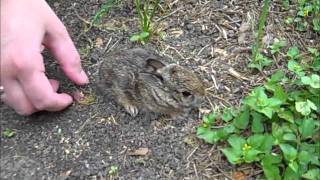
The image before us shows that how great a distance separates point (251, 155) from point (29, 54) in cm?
107

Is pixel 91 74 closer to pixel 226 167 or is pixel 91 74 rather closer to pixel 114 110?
pixel 114 110

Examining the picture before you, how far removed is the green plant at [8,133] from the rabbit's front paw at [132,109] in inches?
22.1

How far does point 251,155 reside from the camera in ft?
8.52

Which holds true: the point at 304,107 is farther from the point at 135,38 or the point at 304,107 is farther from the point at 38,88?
the point at 38,88

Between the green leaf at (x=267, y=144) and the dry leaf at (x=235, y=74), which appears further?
the dry leaf at (x=235, y=74)

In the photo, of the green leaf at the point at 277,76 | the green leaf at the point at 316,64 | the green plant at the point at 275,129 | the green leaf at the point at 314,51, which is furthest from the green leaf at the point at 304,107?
the green leaf at the point at 314,51

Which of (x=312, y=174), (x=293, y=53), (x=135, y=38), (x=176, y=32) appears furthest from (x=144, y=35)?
(x=312, y=174)

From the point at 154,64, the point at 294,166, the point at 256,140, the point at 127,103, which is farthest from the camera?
the point at 127,103

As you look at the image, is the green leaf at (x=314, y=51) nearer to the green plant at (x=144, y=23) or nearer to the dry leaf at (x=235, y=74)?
the dry leaf at (x=235, y=74)

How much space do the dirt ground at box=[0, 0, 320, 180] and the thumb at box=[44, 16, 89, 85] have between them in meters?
0.14

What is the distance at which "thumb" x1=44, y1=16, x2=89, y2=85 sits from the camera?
2.79 metres

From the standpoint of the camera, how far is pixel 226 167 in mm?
2684

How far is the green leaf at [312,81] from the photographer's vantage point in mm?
2699

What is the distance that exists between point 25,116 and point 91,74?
40 centimetres
